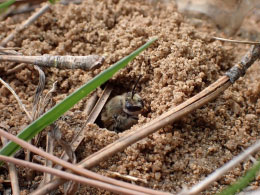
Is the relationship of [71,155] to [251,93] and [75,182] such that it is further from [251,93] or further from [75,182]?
[251,93]

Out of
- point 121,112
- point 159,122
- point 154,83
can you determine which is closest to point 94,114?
point 121,112

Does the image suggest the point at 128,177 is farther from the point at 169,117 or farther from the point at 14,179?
the point at 14,179

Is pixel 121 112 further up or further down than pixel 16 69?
further down

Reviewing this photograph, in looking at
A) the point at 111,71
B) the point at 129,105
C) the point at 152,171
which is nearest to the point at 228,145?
the point at 152,171

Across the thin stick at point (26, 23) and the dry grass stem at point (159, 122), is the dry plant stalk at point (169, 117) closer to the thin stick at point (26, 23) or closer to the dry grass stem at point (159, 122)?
the dry grass stem at point (159, 122)

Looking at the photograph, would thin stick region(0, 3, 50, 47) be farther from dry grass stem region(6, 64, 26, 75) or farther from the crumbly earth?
dry grass stem region(6, 64, 26, 75)

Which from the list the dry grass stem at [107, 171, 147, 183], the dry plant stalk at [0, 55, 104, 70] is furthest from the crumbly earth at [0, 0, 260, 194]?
the dry plant stalk at [0, 55, 104, 70]
